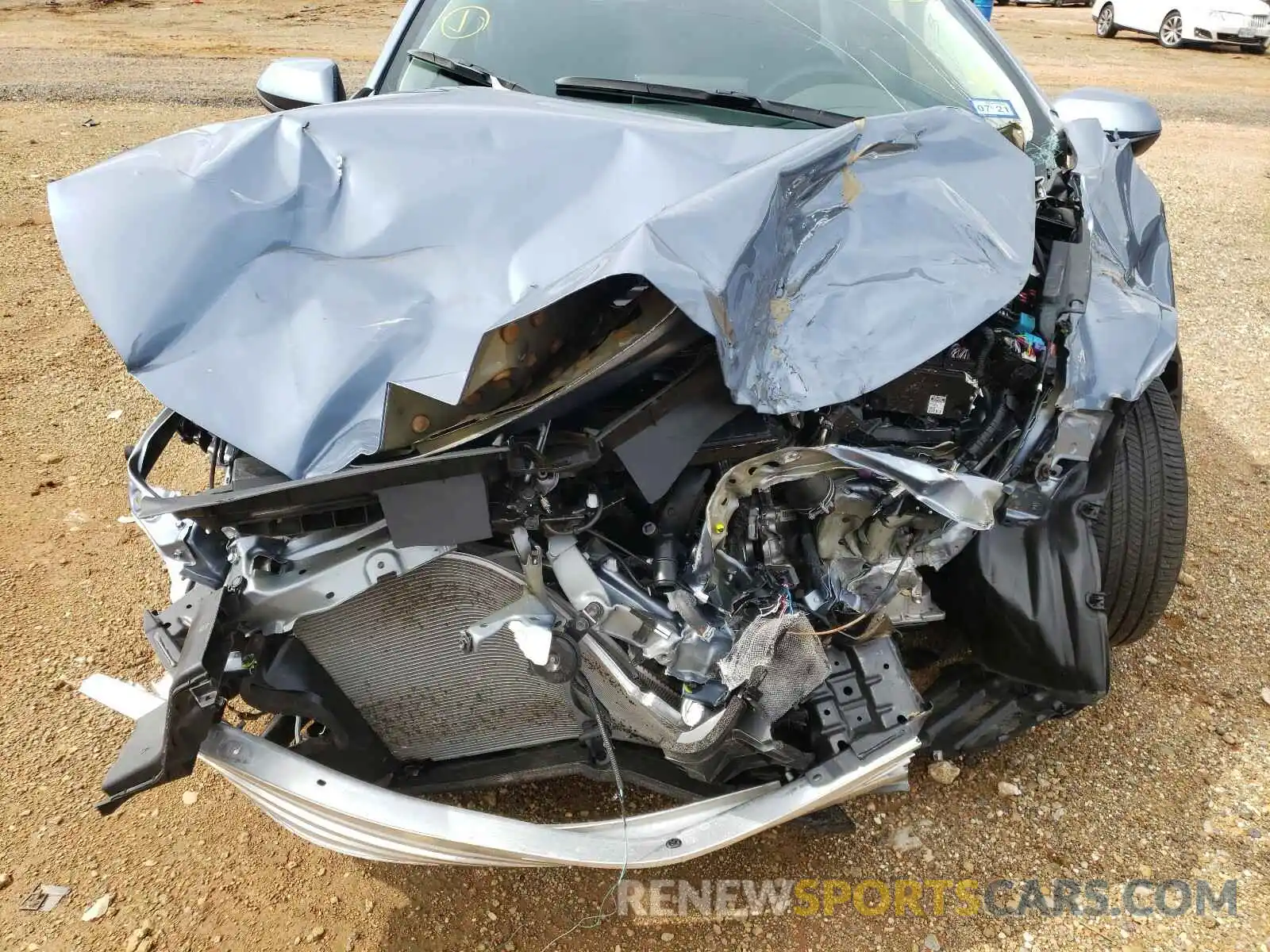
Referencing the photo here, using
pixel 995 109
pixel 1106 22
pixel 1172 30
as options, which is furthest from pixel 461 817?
pixel 1106 22

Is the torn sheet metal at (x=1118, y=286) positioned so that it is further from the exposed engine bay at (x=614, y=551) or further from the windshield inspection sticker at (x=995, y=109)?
the windshield inspection sticker at (x=995, y=109)

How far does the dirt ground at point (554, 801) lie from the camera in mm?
1896

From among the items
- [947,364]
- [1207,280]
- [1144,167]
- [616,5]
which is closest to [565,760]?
[947,364]

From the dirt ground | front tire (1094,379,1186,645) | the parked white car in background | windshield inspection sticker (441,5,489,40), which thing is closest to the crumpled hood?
front tire (1094,379,1186,645)

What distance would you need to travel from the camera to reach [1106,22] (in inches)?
497

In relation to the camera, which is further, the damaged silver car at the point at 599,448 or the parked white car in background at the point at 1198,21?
the parked white car in background at the point at 1198,21

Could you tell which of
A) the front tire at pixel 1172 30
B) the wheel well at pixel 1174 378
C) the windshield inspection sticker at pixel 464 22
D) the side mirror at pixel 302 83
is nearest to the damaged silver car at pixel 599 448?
the wheel well at pixel 1174 378

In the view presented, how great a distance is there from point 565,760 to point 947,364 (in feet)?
3.81

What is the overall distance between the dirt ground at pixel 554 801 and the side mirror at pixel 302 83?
1.58m

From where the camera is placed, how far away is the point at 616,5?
8.53ft

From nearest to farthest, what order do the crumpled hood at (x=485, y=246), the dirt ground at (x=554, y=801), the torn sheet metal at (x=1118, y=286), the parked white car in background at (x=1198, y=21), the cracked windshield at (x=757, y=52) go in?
1. the crumpled hood at (x=485, y=246)
2. the torn sheet metal at (x=1118, y=286)
3. the dirt ground at (x=554, y=801)
4. the cracked windshield at (x=757, y=52)
5. the parked white car in background at (x=1198, y=21)

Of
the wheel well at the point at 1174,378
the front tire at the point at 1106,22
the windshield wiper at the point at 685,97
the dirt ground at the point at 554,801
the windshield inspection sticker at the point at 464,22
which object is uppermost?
the front tire at the point at 1106,22

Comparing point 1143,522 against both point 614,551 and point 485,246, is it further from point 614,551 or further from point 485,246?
point 485,246

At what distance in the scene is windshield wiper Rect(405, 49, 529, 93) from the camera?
2428 millimetres
